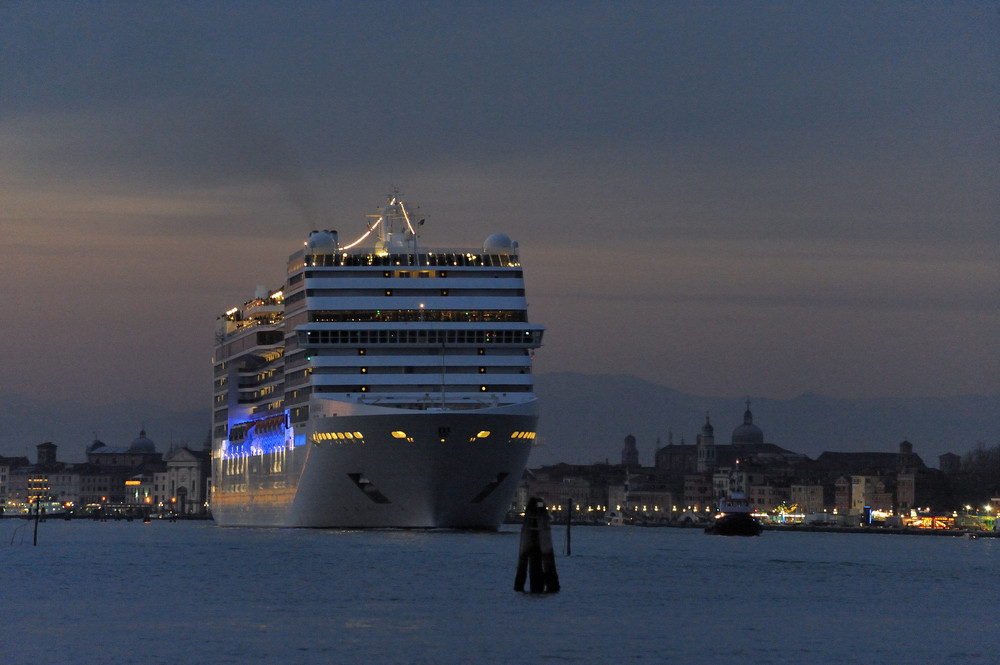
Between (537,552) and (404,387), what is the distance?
102ft

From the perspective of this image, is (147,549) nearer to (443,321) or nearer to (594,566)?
(443,321)

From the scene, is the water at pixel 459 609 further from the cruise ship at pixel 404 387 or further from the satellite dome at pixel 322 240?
the satellite dome at pixel 322 240

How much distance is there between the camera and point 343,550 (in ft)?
278

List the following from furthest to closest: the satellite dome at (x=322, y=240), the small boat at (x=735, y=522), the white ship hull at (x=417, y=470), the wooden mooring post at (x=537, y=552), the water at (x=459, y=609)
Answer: the small boat at (x=735, y=522)
the satellite dome at (x=322, y=240)
the white ship hull at (x=417, y=470)
the wooden mooring post at (x=537, y=552)
the water at (x=459, y=609)

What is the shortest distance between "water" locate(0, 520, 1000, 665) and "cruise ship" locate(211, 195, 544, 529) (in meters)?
2.66

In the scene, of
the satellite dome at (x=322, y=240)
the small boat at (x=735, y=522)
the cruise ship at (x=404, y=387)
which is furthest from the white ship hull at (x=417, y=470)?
the small boat at (x=735, y=522)

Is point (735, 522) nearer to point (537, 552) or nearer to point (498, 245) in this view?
point (498, 245)

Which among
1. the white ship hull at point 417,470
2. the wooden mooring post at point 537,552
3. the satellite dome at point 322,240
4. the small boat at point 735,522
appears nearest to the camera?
the wooden mooring post at point 537,552

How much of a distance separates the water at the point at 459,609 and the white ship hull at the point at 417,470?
1884 millimetres

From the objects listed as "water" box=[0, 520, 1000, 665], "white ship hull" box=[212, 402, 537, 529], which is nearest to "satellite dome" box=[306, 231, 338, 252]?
"white ship hull" box=[212, 402, 537, 529]

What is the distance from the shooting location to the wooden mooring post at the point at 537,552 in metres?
59.4

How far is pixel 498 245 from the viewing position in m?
100

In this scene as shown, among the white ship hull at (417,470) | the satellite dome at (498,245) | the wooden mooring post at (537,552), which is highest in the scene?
the satellite dome at (498,245)

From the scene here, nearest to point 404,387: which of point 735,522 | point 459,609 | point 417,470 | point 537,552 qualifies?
point 417,470
